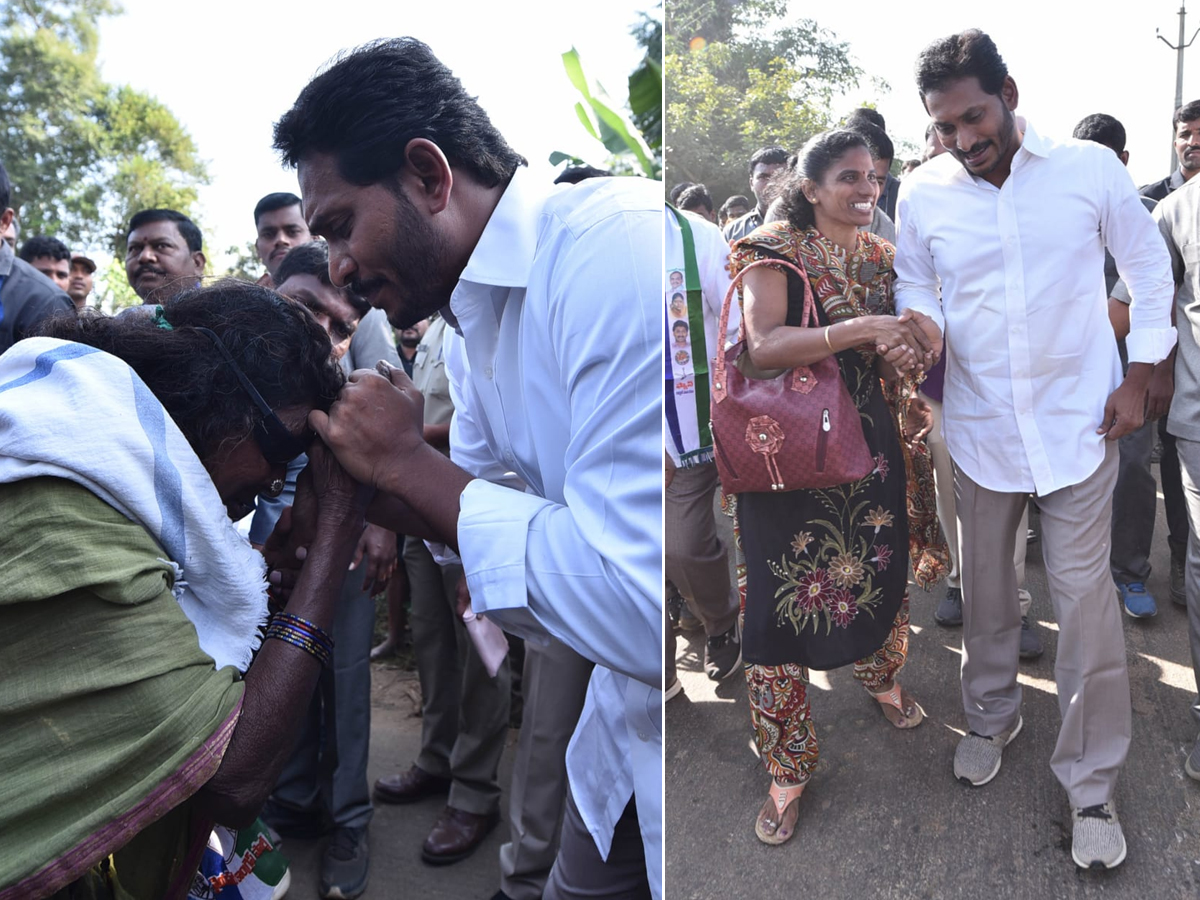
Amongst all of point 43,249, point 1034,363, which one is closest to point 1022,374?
point 1034,363

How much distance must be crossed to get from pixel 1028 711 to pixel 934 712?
196mm

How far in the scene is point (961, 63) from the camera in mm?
1379

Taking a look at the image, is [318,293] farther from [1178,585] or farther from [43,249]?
[43,249]

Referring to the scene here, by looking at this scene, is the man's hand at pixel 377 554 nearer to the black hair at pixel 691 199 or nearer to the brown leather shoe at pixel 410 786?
the brown leather shoe at pixel 410 786

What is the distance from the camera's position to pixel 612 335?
1.06 m

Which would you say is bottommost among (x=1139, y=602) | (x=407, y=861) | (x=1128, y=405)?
(x=407, y=861)

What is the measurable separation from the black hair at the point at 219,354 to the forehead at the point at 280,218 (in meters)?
2.34

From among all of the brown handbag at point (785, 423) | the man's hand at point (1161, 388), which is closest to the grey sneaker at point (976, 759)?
the brown handbag at point (785, 423)

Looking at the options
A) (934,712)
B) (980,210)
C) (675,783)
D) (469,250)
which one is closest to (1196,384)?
(980,210)

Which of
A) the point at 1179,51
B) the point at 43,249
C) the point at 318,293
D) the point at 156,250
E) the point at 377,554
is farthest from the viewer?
the point at 43,249

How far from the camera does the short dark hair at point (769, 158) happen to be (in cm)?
137

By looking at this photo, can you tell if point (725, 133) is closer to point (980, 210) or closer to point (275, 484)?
point (980, 210)

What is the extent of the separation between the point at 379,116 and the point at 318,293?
1.60m

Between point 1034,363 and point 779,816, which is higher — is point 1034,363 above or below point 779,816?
above
